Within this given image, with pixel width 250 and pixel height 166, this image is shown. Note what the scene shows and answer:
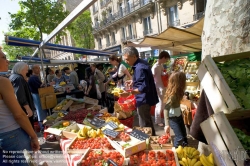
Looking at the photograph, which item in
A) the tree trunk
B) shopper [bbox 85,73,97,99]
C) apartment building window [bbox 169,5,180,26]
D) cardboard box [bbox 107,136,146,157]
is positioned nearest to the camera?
the tree trunk

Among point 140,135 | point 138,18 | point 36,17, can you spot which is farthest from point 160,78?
point 138,18

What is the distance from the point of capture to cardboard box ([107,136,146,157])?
208cm

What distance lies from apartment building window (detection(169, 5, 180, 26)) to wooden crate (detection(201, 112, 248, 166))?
57.4ft

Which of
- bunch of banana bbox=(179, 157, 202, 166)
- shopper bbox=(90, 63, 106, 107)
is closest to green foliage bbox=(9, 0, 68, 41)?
shopper bbox=(90, 63, 106, 107)

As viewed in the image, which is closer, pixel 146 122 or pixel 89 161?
pixel 89 161

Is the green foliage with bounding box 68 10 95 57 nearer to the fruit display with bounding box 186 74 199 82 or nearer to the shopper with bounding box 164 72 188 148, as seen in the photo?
the fruit display with bounding box 186 74 199 82

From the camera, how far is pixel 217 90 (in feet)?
4.07

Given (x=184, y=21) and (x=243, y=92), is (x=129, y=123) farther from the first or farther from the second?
(x=184, y=21)

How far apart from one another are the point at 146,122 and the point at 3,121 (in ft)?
7.04

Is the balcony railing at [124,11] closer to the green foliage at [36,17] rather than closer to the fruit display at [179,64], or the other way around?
the green foliage at [36,17]

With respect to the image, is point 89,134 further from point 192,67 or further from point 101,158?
point 192,67

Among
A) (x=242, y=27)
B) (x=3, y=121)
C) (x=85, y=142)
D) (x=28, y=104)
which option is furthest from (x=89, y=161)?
(x=242, y=27)

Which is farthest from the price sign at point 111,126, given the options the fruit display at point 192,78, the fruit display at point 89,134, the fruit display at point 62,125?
the fruit display at point 192,78

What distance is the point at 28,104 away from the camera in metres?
3.33
